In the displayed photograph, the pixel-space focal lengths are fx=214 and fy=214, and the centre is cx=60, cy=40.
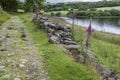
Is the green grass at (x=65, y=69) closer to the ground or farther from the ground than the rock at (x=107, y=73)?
farther from the ground

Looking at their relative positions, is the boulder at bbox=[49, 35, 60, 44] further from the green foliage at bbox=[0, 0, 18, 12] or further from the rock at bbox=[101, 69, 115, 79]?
the green foliage at bbox=[0, 0, 18, 12]

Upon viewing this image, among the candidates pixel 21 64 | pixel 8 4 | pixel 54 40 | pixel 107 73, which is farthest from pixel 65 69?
pixel 8 4

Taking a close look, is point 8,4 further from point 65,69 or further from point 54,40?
point 65,69

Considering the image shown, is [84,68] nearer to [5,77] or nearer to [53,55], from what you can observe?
[53,55]

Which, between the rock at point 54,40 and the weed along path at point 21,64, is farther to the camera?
the rock at point 54,40

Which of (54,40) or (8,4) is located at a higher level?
(8,4)

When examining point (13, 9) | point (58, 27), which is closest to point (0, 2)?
point (13, 9)

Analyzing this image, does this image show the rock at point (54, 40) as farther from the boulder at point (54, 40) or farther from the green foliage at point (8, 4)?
the green foliage at point (8, 4)

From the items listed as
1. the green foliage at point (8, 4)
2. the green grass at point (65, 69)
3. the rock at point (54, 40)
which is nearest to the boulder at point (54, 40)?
the rock at point (54, 40)

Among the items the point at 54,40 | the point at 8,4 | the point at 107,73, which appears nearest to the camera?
the point at 107,73

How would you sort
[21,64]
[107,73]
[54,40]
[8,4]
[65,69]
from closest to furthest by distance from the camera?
[65,69] → [21,64] → [107,73] → [54,40] → [8,4]

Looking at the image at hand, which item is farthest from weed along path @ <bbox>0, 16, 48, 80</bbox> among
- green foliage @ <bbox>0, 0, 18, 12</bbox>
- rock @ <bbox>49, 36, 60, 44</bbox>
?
green foliage @ <bbox>0, 0, 18, 12</bbox>

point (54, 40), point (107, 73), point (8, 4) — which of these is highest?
point (8, 4)

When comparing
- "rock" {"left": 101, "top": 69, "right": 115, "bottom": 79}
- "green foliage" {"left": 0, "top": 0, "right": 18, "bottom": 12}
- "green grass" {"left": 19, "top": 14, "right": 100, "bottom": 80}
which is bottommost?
"rock" {"left": 101, "top": 69, "right": 115, "bottom": 79}
